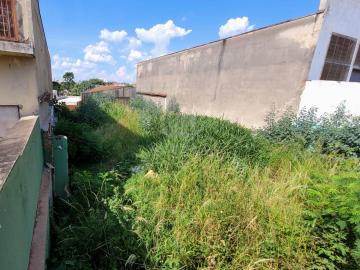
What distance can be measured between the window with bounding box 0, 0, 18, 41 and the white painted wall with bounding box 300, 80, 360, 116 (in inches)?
301

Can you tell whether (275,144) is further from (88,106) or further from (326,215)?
(88,106)

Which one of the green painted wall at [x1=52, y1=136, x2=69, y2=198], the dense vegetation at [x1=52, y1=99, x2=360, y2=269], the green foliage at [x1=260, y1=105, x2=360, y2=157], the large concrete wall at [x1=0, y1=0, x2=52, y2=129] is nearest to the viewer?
the dense vegetation at [x1=52, y1=99, x2=360, y2=269]

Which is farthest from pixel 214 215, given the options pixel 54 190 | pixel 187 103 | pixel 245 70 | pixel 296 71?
pixel 187 103

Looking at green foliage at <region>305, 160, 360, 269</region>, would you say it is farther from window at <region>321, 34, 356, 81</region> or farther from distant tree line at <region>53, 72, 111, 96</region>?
distant tree line at <region>53, 72, 111, 96</region>

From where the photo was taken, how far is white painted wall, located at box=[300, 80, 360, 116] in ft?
21.0

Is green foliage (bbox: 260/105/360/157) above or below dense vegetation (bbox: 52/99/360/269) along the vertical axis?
above

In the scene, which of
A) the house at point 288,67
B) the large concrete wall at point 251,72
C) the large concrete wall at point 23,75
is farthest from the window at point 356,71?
the large concrete wall at point 23,75

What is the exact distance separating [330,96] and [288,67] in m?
1.75

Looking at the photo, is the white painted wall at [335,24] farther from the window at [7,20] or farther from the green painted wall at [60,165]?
the window at [7,20]

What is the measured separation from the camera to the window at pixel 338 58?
7578mm

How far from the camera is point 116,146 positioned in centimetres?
711

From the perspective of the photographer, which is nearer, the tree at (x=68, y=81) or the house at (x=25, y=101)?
the house at (x=25, y=101)

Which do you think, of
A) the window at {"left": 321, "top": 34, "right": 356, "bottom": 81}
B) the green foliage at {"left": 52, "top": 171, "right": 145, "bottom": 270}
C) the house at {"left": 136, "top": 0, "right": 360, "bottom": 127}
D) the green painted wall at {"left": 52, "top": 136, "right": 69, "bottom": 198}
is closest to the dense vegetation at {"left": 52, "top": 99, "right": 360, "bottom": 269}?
the green foliage at {"left": 52, "top": 171, "right": 145, "bottom": 270}

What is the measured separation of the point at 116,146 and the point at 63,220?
3966 millimetres
